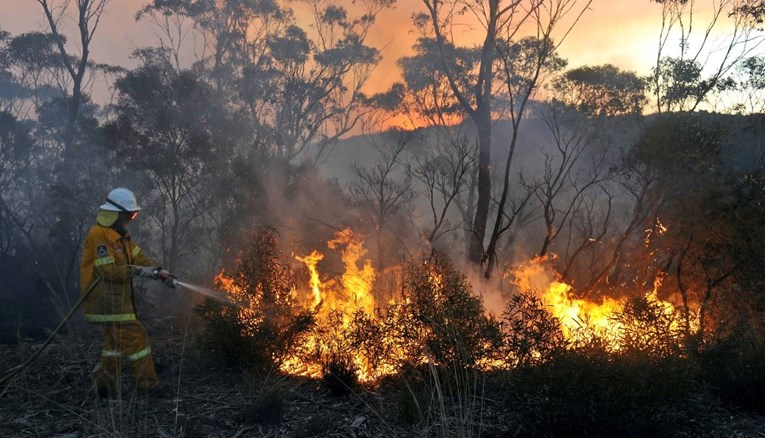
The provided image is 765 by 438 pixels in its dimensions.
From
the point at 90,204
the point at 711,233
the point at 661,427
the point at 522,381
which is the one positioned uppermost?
the point at 90,204

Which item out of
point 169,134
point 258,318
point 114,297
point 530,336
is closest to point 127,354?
point 114,297

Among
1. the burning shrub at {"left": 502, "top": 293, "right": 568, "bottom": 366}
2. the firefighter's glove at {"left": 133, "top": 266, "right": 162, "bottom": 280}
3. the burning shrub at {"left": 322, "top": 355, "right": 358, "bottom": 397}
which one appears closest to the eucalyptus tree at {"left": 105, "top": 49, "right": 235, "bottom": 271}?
the firefighter's glove at {"left": 133, "top": 266, "right": 162, "bottom": 280}

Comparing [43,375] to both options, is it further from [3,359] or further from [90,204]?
[90,204]

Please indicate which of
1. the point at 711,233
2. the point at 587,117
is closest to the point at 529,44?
the point at 587,117

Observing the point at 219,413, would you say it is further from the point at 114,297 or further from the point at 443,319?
the point at 443,319

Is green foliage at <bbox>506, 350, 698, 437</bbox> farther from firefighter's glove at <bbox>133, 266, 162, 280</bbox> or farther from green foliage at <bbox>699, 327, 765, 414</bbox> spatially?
firefighter's glove at <bbox>133, 266, 162, 280</bbox>

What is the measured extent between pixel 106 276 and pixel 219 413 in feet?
5.65

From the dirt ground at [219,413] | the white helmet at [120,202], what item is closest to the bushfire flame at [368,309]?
the dirt ground at [219,413]

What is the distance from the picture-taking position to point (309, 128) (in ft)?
108

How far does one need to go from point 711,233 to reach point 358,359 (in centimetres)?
534

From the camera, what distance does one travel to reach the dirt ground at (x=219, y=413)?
4719mm

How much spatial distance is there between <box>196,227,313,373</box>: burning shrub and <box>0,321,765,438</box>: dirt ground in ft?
0.90

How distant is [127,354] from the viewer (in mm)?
5746

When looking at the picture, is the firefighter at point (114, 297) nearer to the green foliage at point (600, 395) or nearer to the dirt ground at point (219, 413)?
Result: the dirt ground at point (219, 413)
